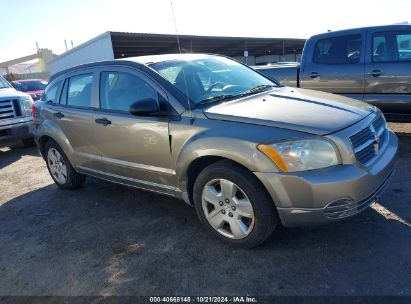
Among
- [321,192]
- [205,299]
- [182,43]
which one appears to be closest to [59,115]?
[205,299]

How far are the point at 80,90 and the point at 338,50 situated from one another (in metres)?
4.22

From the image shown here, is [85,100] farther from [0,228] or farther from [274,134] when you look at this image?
[274,134]

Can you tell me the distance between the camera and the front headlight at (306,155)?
279cm

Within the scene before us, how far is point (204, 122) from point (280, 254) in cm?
128

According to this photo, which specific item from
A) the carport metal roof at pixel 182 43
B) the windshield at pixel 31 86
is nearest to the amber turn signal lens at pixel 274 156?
the windshield at pixel 31 86

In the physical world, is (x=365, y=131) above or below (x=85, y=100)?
below

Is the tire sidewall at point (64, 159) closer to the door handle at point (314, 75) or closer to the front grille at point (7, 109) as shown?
the front grille at point (7, 109)

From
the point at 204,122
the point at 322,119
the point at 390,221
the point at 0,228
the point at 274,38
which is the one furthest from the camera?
the point at 274,38

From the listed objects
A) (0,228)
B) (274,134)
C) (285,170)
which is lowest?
(0,228)

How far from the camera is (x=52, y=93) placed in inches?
209

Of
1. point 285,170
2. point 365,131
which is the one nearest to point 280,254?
point 285,170

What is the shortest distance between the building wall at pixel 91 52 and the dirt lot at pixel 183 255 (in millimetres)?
17102

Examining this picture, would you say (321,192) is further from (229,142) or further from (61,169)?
(61,169)

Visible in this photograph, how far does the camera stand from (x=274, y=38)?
3488cm
